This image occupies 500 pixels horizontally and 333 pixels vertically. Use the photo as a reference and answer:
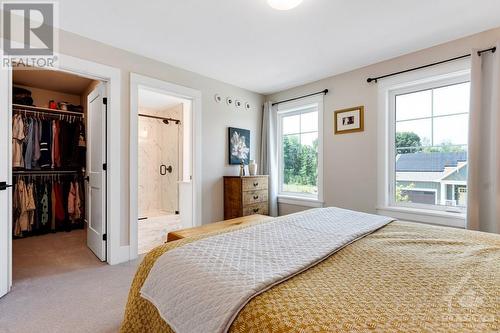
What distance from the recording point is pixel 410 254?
1.13 m

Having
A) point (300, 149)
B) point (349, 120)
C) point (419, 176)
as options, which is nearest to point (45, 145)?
point (300, 149)

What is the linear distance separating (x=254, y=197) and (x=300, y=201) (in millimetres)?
749

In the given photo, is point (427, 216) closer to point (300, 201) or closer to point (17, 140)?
point (300, 201)

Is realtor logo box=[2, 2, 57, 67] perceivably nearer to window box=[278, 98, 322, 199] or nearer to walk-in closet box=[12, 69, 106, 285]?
walk-in closet box=[12, 69, 106, 285]

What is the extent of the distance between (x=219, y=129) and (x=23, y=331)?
9.36ft

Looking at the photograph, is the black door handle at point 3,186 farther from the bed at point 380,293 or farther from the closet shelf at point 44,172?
the closet shelf at point 44,172

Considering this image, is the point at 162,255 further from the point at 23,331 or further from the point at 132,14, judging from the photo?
the point at 132,14

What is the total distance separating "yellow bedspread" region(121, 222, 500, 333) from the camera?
64 cm

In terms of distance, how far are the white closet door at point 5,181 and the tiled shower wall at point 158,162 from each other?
11.3 feet

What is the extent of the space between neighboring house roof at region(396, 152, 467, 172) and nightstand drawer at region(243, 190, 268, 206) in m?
1.86

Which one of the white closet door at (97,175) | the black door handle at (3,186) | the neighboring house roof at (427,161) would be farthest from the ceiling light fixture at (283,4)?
the black door handle at (3,186)

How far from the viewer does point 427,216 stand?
2656mm

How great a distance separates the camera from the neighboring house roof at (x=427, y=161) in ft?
8.44

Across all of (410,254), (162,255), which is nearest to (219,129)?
(162,255)
